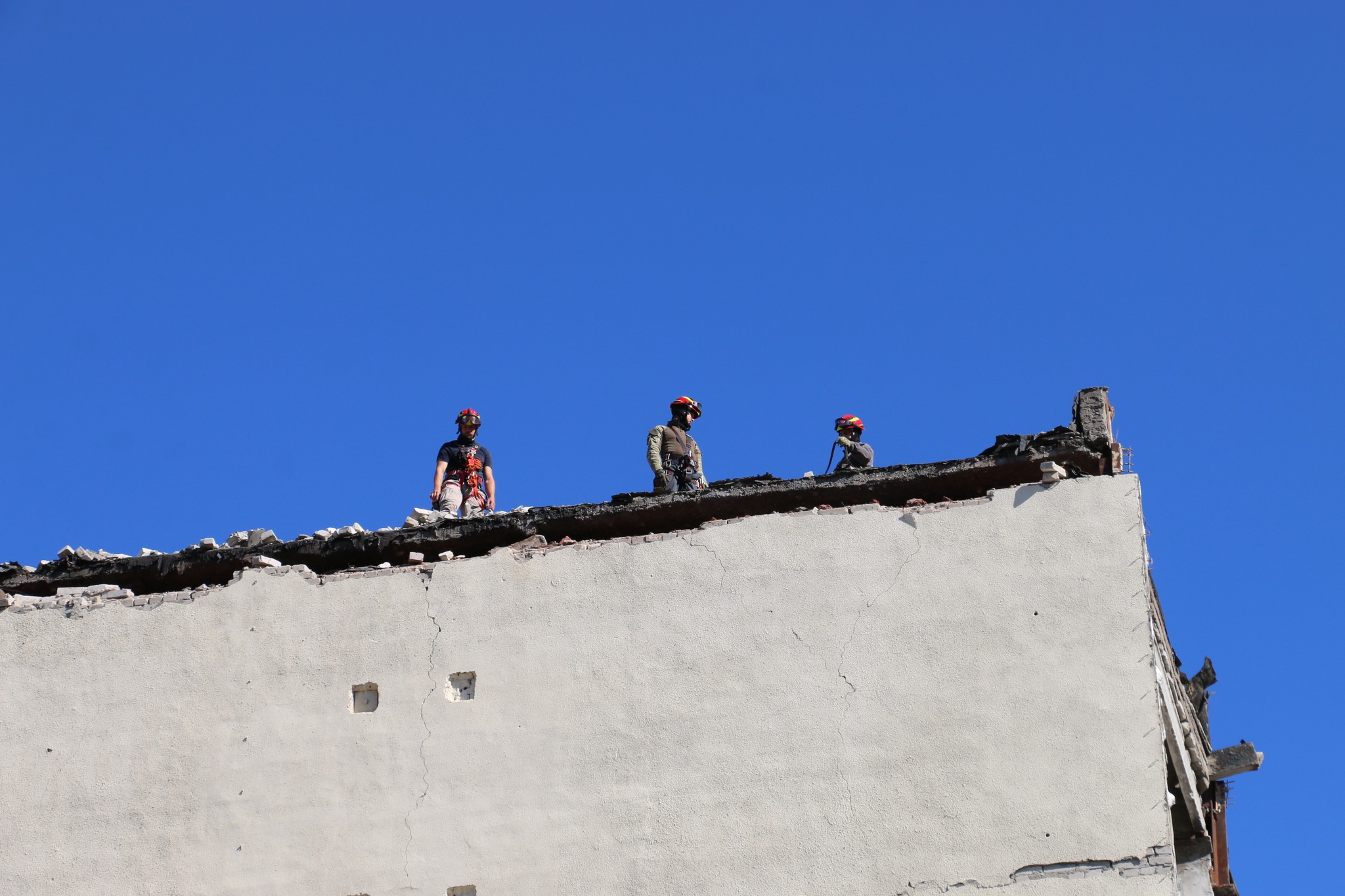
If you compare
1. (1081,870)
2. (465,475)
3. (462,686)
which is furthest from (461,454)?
(1081,870)

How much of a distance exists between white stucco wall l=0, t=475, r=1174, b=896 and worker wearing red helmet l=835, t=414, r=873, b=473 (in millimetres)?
1084

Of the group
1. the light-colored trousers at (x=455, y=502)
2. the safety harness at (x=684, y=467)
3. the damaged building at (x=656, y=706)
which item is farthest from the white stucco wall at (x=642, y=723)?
the light-colored trousers at (x=455, y=502)

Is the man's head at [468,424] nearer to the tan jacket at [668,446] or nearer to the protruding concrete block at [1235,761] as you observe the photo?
the tan jacket at [668,446]

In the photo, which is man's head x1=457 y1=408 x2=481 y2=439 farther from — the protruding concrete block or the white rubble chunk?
the protruding concrete block

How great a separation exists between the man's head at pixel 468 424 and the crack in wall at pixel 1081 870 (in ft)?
18.5

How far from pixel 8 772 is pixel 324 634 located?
2559 mm

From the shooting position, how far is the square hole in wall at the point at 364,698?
13.8 m

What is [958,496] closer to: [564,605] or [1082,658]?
[1082,658]

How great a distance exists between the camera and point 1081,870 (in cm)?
1210

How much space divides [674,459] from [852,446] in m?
1.41

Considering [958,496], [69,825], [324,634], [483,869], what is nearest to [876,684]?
[958,496]

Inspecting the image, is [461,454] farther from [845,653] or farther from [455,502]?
[845,653]

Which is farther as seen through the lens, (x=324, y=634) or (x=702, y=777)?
(x=324, y=634)

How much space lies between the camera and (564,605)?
13.8 meters
